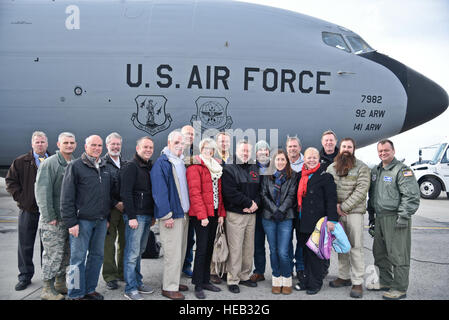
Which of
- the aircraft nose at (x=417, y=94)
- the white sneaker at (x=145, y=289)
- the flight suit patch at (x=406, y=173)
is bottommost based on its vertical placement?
the white sneaker at (x=145, y=289)

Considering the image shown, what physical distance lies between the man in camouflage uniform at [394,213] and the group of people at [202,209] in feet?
0.04

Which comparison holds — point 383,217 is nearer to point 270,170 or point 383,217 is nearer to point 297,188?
point 297,188

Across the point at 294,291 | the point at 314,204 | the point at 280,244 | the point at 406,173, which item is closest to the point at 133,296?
the point at 280,244

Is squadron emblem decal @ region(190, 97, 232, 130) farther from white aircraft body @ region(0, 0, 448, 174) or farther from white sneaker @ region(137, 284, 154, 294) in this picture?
white sneaker @ region(137, 284, 154, 294)

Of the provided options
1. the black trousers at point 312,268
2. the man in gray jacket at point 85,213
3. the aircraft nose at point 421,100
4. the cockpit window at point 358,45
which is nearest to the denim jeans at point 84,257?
the man in gray jacket at point 85,213

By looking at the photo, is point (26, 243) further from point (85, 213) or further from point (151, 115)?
point (151, 115)

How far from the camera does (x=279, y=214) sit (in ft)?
14.3

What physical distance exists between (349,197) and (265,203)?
1.09 metres

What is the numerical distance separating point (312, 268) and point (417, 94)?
545cm

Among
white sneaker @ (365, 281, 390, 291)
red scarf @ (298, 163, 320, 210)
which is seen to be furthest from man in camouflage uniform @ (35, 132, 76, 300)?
white sneaker @ (365, 281, 390, 291)

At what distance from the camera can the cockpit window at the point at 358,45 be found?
8086 mm

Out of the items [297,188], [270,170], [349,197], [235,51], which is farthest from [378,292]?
[235,51]

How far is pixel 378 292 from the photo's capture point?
4.52m

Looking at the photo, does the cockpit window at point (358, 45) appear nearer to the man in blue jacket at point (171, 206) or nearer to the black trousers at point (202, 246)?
the man in blue jacket at point (171, 206)
